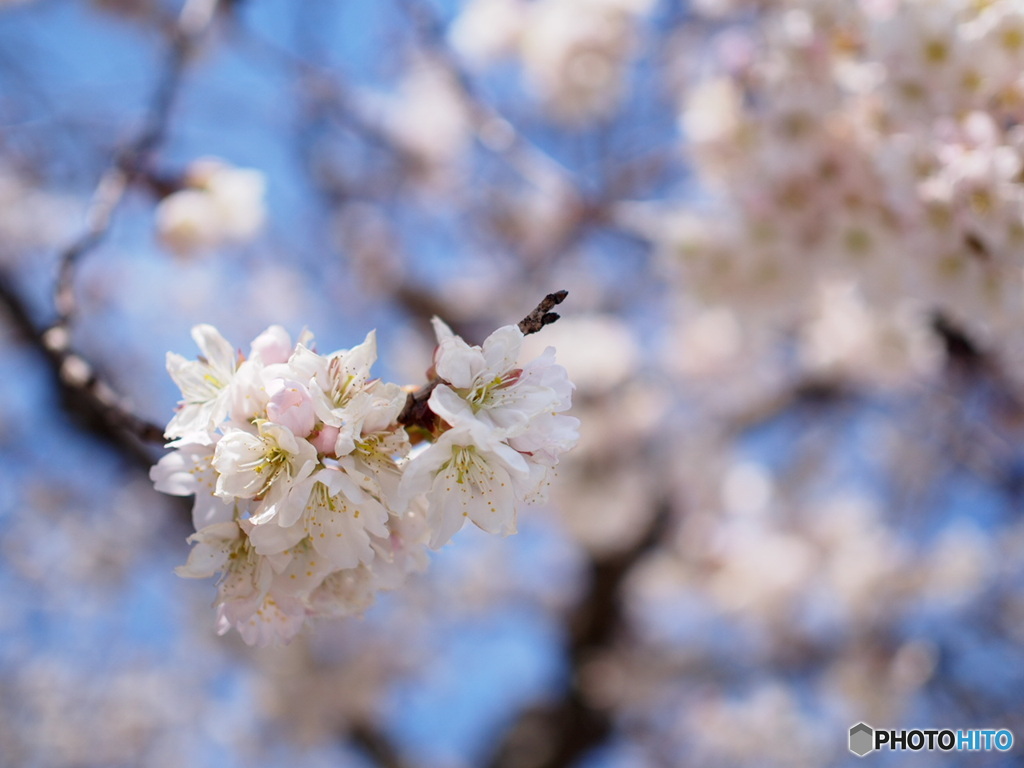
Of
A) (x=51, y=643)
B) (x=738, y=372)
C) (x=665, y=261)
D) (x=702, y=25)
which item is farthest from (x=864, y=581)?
(x=51, y=643)

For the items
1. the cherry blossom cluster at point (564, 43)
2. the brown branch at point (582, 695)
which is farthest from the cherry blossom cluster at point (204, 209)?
the brown branch at point (582, 695)

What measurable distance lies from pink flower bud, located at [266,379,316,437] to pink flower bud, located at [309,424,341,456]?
13 mm

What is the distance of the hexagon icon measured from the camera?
212cm

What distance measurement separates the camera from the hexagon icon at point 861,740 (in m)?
2.12

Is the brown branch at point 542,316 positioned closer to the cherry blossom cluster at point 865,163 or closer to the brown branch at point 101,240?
the brown branch at point 101,240

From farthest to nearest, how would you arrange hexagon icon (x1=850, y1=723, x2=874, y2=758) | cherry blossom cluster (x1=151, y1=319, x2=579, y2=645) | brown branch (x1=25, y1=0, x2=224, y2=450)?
hexagon icon (x1=850, y1=723, x2=874, y2=758) → brown branch (x1=25, y1=0, x2=224, y2=450) → cherry blossom cluster (x1=151, y1=319, x2=579, y2=645)

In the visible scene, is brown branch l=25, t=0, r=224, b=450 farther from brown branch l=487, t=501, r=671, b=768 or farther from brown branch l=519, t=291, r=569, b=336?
brown branch l=487, t=501, r=671, b=768

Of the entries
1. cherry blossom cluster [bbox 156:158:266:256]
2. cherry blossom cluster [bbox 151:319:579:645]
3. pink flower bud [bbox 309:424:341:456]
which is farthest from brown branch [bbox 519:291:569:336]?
cherry blossom cluster [bbox 156:158:266:256]

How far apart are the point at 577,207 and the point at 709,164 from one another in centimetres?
76

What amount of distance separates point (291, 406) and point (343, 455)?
8cm

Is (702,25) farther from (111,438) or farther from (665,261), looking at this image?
(111,438)

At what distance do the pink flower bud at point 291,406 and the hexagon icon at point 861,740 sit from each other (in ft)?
6.89

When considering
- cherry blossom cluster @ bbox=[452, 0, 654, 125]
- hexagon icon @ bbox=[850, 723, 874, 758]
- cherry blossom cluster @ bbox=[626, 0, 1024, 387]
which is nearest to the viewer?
cherry blossom cluster @ bbox=[626, 0, 1024, 387]

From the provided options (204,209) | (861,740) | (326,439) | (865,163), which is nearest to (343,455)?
(326,439)
